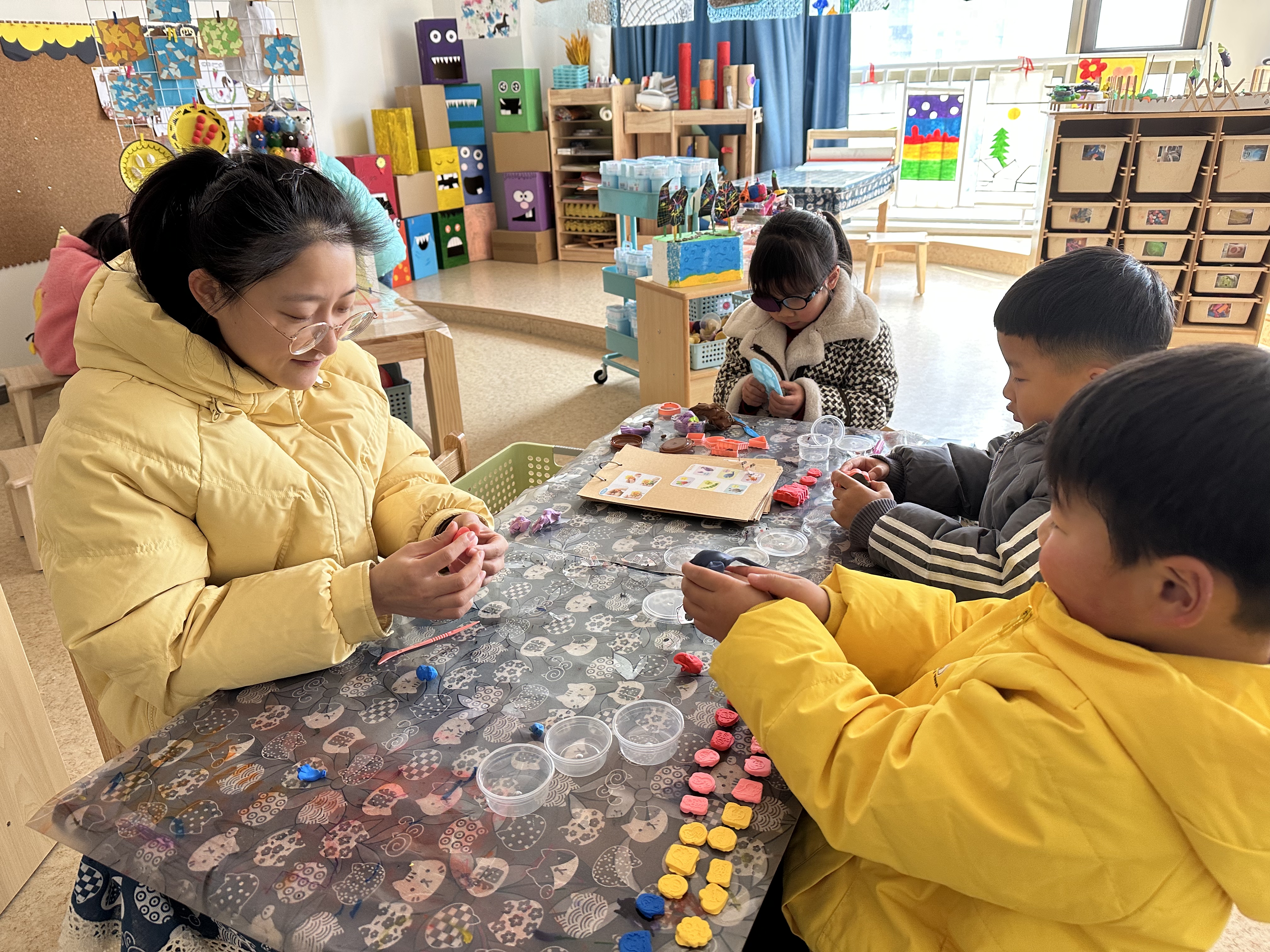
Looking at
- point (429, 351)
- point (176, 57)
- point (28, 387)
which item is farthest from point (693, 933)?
point (176, 57)

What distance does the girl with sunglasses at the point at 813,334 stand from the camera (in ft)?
6.34

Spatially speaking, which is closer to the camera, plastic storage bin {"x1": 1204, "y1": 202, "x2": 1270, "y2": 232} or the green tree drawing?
plastic storage bin {"x1": 1204, "y1": 202, "x2": 1270, "y2": 232}

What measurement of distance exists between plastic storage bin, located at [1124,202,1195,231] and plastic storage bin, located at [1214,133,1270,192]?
6.4 inches

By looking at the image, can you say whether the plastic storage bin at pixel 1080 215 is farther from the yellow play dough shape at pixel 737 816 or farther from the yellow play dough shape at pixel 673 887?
the yellow play dough shape at pixel 673 887

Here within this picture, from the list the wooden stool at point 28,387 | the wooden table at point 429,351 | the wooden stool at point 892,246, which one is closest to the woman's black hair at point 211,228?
the wooden table at point 429,351

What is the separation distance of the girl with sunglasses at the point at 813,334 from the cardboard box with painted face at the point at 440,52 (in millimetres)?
5137

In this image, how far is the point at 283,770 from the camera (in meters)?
0.90

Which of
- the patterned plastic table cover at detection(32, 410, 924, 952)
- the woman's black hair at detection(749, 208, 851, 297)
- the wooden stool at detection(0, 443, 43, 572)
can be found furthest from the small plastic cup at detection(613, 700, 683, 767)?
the wooden stool at detection(0, 443, 43, 572)

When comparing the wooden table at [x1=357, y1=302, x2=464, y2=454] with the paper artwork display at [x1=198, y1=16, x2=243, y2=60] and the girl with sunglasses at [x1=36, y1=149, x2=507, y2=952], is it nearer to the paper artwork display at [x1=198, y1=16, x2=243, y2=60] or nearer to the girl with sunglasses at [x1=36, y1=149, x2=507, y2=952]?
the paper artwork display at [x1=198, y1=16, x2=243, y2=60]

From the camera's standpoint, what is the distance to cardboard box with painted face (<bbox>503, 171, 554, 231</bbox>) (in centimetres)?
663

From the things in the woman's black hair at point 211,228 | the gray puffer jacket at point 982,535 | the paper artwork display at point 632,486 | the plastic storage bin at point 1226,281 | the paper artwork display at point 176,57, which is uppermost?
the paper artwork display at point 176,57

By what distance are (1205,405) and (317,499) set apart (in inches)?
39.2

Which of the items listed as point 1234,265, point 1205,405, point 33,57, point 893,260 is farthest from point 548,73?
point 1205,405

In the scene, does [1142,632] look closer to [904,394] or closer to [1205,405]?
[1205,405]
